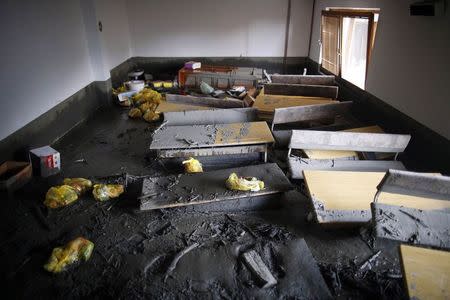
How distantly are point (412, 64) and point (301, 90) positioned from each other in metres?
2.08

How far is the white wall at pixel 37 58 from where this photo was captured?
402 cm

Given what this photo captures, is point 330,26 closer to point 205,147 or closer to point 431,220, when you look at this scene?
point 205,147

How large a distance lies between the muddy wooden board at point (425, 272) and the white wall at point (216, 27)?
7.78 m

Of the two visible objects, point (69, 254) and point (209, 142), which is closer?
point (69, 254)

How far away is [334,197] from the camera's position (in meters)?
2.91

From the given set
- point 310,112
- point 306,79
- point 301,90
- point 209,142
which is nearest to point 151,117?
point 209,142

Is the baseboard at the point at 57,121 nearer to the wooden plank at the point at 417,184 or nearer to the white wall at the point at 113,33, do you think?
the white wall at the point at 113,33

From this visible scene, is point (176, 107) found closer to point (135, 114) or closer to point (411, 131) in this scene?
point (135, 114)

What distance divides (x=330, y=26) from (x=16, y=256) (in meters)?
7.00

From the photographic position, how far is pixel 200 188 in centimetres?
329

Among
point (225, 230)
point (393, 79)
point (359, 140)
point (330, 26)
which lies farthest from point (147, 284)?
point (330, 26)

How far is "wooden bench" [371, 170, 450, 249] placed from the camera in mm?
2324

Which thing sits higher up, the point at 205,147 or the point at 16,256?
the point at 205,147

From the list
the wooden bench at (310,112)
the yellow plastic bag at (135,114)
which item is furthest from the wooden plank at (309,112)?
the yellow plastic bag at (135,114)
